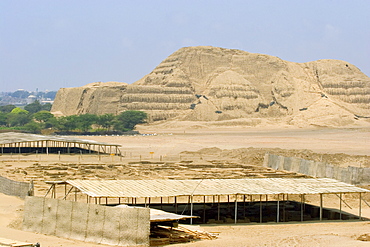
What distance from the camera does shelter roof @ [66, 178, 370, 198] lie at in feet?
91.5

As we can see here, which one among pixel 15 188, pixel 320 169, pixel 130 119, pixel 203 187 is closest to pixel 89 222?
pixel 203 187

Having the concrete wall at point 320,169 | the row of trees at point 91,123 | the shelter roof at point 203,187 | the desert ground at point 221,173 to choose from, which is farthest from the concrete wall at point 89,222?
the row of trees at point 91,123

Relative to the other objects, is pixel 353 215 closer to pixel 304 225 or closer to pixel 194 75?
pixel 304 225

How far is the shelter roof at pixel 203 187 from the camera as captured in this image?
27.9 metres

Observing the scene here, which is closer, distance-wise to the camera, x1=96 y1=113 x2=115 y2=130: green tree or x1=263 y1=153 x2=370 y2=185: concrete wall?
x1=263 y1=153 x2=370 y2=185: concrete wall

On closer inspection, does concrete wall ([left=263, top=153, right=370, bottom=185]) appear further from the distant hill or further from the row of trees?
the distant hill

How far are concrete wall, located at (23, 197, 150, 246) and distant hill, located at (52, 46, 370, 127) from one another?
10893 cm

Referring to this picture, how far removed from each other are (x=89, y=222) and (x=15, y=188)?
11960 mm

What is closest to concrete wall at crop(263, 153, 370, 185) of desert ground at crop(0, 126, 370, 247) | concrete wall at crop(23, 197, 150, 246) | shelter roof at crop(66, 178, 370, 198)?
desert ground at crop(0, 126, 370, 247)

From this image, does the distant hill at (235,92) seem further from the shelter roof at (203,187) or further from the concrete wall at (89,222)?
the concrete wall at (89,222)

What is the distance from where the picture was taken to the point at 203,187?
3017 cm

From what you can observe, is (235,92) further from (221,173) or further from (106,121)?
(221,173)

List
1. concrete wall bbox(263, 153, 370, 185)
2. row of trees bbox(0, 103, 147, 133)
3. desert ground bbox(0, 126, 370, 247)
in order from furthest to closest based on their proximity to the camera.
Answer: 1. row of trees bbox(0, 103, 147, 133)
2. concrete wall bbox(263, 153, 370, 185)
3. desert ground bbox(0, 126, 370, 247)

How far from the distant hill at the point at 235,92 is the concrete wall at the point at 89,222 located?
10893 cm
